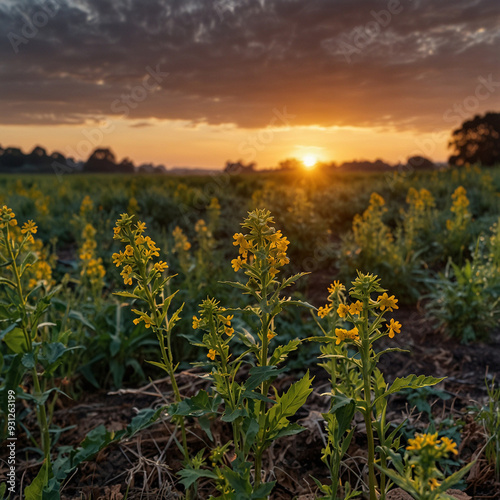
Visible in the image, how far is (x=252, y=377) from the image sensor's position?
163cm

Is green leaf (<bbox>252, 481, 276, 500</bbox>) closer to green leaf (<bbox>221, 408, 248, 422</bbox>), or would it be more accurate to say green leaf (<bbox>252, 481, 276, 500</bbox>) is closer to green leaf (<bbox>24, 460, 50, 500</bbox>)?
green leaf (<bbox>221, 408, 248, 422</bbox>)

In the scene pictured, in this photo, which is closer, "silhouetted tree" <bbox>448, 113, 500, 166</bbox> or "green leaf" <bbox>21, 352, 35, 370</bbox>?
"green leaf" <bbox>21, 352, 35, 370</bbox>

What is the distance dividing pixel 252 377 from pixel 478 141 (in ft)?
110

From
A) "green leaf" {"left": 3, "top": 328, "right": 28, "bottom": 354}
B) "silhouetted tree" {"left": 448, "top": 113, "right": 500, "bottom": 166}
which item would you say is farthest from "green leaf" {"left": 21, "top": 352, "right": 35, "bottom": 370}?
"silhouetted tree" {"left": 448, "top": 113, "right": 500, "bottom": 166}

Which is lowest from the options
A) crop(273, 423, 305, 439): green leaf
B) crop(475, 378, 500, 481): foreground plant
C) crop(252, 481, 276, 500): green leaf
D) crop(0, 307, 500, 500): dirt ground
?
crop(0, 307, 500, 500): dirt ground

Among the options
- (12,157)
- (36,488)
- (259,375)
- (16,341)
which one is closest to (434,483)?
(259,375)

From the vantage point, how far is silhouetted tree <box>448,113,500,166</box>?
29.7 m

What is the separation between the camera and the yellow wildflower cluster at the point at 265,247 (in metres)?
1.65

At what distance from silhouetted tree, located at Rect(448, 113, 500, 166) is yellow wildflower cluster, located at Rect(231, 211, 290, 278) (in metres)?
31.9

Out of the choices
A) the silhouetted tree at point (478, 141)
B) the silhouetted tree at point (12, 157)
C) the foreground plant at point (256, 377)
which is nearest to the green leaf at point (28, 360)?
the foreground plant at point (256, 377)

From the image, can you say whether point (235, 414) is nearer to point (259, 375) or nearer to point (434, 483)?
point (259, 375)

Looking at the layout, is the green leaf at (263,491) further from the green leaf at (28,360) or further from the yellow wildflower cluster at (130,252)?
the green leaf at (28,360)

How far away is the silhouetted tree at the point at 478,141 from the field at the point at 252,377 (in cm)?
2751

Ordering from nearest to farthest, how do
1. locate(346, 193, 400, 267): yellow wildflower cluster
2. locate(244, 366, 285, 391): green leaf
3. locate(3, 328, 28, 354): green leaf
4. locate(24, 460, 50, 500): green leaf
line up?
locate(244, 366, 285, 391): green leaf < locate(24, 460, 50, 500): green leaf < locate(3, 328, 28, 354): green leaf < locate(346, 193, 400, 267): yellow wildflower cluster
